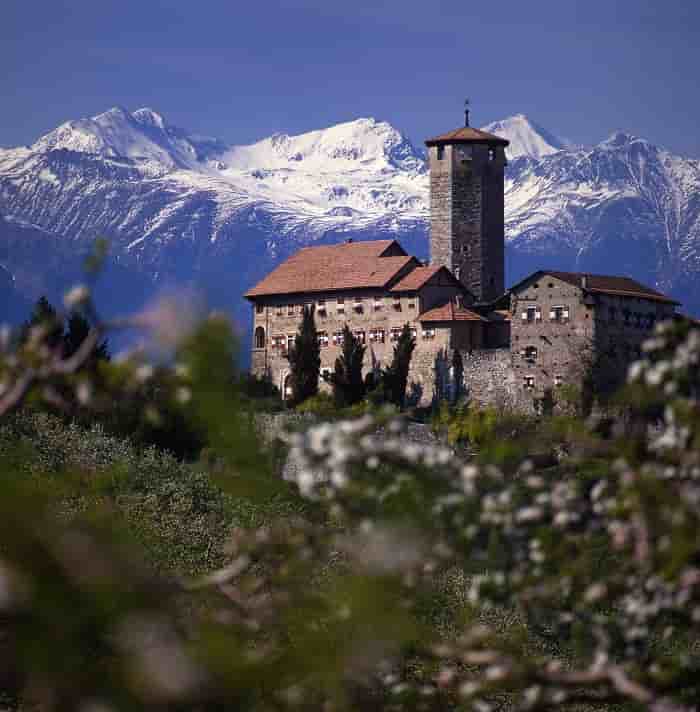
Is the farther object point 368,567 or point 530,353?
point 530,353

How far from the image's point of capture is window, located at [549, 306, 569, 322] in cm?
5766

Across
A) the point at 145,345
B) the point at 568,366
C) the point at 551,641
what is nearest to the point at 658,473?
the point at 145,345

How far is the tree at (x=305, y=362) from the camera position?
5716cm

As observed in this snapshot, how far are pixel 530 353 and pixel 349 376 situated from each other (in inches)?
267

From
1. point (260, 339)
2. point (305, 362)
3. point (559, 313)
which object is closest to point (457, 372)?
point (559, 313)

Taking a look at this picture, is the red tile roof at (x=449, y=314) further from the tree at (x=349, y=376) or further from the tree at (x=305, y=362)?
the tree at (x=305, y=362)

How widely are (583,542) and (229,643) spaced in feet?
5.66

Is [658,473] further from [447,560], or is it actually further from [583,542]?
[447,560]

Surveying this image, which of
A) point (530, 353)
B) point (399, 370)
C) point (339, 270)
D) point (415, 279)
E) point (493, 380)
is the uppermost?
point (339, 270)

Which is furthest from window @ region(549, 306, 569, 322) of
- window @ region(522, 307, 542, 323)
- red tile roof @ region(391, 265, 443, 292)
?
red tile roof @ region(391, 265, 443, 292)

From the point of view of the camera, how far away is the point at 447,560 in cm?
608

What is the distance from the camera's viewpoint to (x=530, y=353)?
57.7 meters

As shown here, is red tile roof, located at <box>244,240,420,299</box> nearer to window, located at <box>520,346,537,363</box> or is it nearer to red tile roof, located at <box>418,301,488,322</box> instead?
red tile roof, located at <box>418,301,488,322</box>

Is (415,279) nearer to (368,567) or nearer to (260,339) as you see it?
(260,339)
